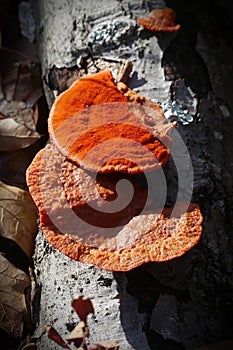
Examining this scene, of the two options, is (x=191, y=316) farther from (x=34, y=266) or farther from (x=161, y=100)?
(x=161, y=100)

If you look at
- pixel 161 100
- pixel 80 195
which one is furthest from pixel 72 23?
pixel 80 195

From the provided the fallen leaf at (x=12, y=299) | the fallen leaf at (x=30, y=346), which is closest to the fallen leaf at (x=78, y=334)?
the fallen leaf at (x=30, y=346)

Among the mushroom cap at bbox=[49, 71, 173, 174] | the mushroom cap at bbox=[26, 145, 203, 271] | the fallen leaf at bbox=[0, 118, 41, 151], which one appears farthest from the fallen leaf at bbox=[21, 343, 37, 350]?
the fallen leaf at bbox=[0, 118, 41, 151]

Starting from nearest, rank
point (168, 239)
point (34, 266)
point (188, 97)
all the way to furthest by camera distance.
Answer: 1. point (168, 239)
2. point (34, 266)
3. point (188, 97)

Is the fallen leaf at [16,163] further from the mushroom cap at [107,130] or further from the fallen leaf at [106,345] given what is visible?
the fallen leaf at [106,345]

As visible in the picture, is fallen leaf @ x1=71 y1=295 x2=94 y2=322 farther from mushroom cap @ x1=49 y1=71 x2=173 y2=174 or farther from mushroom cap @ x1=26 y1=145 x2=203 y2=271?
mushroom cap @ x1=49 y1=71 x2=173 y2=174

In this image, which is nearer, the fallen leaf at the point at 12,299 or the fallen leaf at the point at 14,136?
the fallen leaf at the point at 12,299
